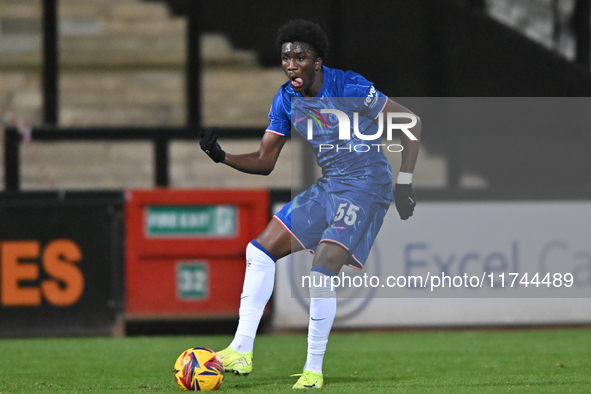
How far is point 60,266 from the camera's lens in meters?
8.25

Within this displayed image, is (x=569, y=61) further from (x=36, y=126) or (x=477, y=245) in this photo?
(x=36, y=126)

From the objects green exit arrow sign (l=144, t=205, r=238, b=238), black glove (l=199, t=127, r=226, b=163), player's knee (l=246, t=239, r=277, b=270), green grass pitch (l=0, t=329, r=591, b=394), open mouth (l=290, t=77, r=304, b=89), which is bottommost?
green grass pitch (l=0, t=329, r=591, b=394)

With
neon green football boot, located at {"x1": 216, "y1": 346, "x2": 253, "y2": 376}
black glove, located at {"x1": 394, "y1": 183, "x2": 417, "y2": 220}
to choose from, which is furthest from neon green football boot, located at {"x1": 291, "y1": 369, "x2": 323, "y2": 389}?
black glove, located at {"x1": 394, "y1": 183, "x2": 417, "y2": 220}

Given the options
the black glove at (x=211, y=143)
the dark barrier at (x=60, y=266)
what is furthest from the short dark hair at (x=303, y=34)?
the dark barrier at (x=60, y=266)

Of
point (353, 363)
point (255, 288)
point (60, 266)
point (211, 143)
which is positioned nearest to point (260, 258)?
point (255, 288)

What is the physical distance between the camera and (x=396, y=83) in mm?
10539

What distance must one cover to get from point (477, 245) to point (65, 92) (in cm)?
502

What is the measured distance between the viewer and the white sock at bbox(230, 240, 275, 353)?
5281 millimetres

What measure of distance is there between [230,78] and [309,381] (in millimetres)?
6213

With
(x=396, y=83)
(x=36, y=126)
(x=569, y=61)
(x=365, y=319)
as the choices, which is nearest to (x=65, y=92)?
(x=36, y=126)

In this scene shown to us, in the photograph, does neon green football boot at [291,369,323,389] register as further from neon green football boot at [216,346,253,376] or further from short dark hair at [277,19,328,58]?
short dark hair at [277,19,328,58]

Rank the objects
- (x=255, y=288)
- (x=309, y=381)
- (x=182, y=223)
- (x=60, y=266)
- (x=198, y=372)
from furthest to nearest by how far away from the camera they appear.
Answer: (x=182, y=223) < (x=60, y=266) < (x=255, y=288) < (x=309, y=381) < (x=198, y=372)

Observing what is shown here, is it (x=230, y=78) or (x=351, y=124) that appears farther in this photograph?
(x=230, y=78)

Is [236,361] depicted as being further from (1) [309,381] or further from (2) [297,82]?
(2) [297,82]
